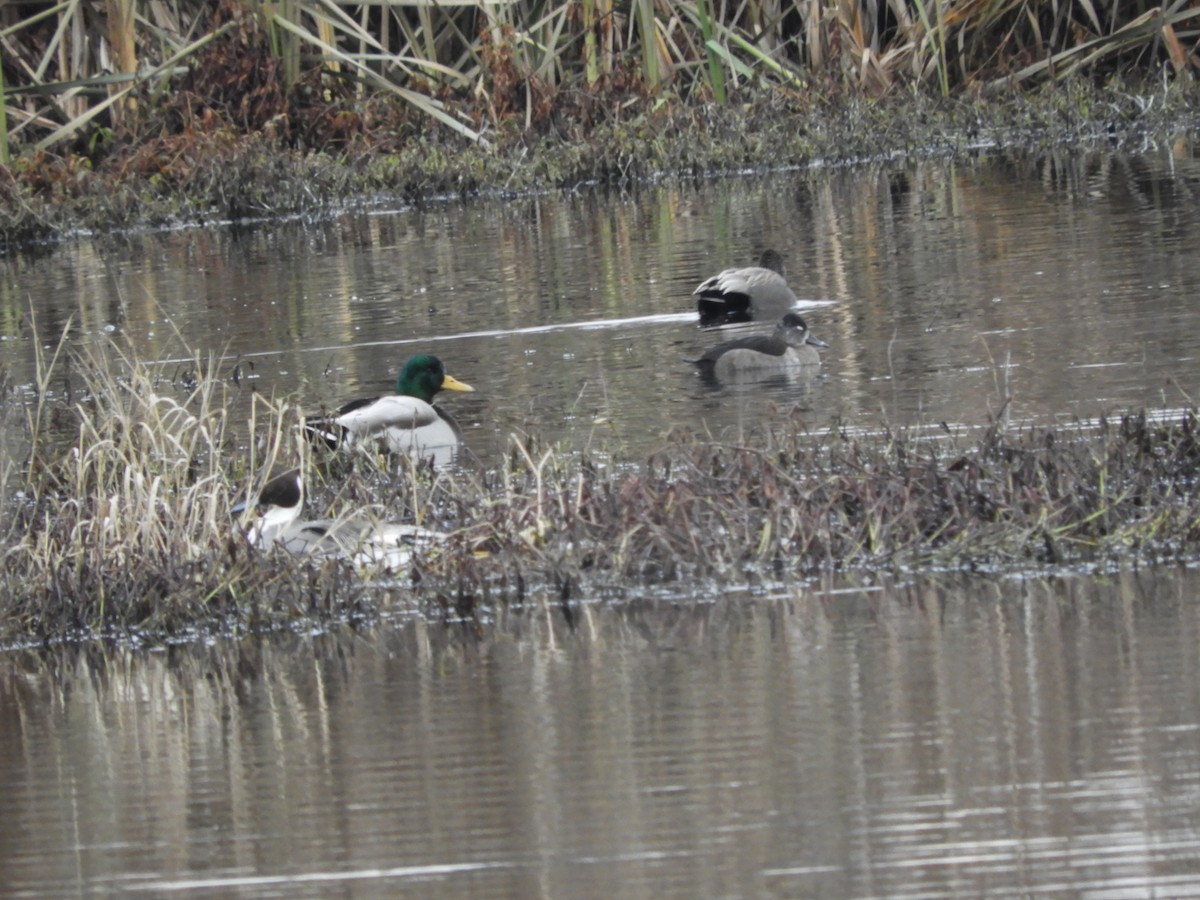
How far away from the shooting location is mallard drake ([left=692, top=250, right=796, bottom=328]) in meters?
12.5

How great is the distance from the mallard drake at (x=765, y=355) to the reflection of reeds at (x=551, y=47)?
11350mm

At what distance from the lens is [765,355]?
10758mm

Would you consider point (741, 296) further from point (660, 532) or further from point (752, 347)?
point (660, 532)

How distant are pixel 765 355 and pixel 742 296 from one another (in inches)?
75.0

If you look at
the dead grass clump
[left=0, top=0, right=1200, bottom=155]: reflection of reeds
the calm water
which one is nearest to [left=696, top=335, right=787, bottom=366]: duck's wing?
the calm water

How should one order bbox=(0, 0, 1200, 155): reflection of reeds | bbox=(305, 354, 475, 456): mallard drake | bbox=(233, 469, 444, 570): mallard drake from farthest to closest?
bbox=(0, 0, 1200, 155): reflection of reeds, bbox=(305, 354, 475, 456): mallard drake, bbox=(233, 469, 444, 570): mallard drake

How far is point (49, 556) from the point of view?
6.57 m

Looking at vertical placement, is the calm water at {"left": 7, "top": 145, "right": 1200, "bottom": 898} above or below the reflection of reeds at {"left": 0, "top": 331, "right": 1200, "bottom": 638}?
below

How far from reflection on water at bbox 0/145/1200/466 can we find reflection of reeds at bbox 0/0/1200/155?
6.17 ft

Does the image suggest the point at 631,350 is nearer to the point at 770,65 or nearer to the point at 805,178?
the point at 805,178

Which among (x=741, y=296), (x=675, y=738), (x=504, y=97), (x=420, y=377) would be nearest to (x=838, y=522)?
(x=675, y=738)

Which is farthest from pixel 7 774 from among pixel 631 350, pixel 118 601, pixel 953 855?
pixel 631 350

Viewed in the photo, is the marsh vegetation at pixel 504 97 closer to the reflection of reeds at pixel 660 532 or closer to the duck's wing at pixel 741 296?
the duck's wing at pixel 741 296

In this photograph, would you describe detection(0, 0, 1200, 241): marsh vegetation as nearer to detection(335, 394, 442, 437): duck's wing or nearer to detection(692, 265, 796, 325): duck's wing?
detection(692, 265, 796, 325): duck's wing
